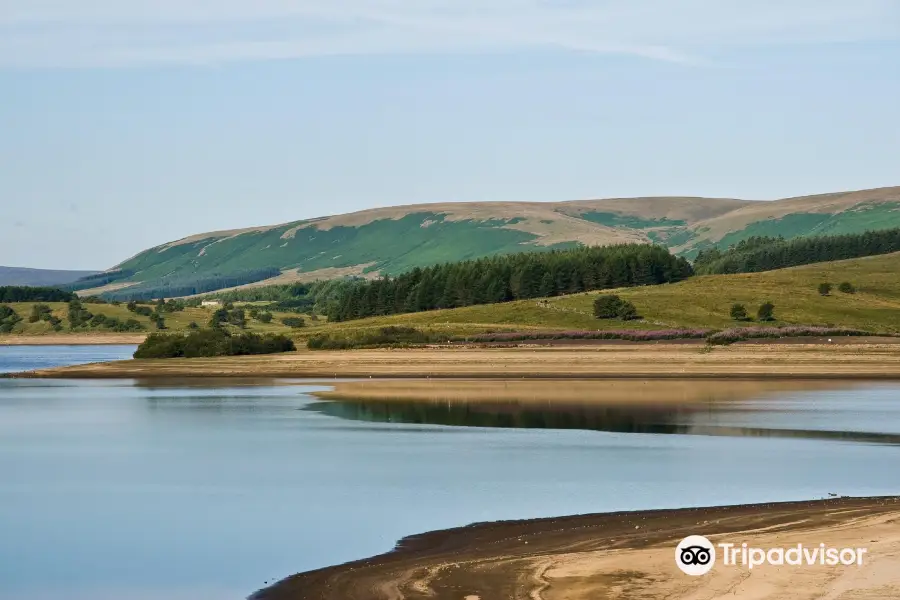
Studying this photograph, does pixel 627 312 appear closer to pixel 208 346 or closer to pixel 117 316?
pixel 208 346

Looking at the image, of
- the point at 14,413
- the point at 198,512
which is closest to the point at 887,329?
the point at 14,413

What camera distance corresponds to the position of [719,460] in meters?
36.9

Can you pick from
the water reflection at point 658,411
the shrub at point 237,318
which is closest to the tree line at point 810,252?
the shrub at point 237,318

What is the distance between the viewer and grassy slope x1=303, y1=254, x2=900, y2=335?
10750 centimetres

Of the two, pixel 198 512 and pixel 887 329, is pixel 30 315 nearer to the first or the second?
pixel 887 329

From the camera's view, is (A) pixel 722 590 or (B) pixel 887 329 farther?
(B) pixel 887 329

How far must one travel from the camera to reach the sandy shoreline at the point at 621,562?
64.0 ft

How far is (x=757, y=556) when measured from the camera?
2152 centimetres

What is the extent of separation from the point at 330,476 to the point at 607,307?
78840mm

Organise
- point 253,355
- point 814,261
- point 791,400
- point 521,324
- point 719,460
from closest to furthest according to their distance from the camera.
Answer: point 719,460 → point 791,400 → point 253,355 → point 521,324 → point 814,261

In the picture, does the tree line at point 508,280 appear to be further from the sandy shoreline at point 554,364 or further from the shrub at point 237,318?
the sandy shoreline at point 554,364

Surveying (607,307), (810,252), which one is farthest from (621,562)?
(810,252)

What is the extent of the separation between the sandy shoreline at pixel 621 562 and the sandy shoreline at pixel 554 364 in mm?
47242

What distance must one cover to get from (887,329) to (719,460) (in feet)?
232
